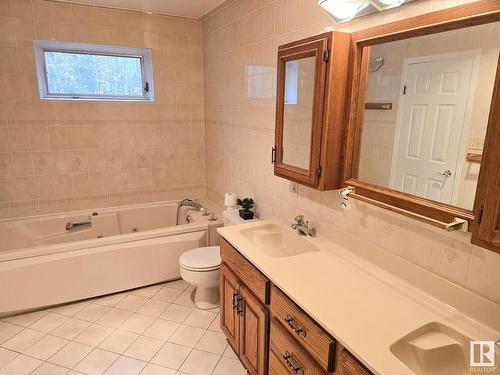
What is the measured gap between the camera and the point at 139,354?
204 centimetres

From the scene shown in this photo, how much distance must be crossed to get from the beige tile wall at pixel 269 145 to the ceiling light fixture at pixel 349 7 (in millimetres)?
47

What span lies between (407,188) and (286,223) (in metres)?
0.89

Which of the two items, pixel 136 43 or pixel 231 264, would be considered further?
pixel 136 43

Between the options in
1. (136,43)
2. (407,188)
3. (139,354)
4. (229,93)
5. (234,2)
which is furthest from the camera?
(136,43)

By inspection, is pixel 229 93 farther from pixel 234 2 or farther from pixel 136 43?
pixel 136 43

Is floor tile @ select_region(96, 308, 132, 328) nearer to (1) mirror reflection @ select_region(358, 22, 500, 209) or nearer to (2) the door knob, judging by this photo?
(1) mirror reflection @ select_region(358, 22, 500, 209)

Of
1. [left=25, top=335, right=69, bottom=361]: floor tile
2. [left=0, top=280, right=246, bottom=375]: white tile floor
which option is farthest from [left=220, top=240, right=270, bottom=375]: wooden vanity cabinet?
[left=25, top=335, right=69, bottom=361]: floor tile

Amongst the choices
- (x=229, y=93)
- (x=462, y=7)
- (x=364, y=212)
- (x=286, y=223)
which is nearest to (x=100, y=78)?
(x=229, y=93)

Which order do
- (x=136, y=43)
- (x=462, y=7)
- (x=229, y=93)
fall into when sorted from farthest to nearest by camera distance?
(x=136, y=43)
(x=229, y=93)
(x=462, y=7)

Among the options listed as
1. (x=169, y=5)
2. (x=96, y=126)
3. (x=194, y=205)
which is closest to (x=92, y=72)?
(x=96, y=126)

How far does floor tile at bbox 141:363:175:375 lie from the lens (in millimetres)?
1895

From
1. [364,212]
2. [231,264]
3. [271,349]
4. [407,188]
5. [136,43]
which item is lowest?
[271,349]

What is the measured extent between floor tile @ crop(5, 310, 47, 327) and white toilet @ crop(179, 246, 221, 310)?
112 centimetres

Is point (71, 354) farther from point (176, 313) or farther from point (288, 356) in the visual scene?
point (288, 356)
